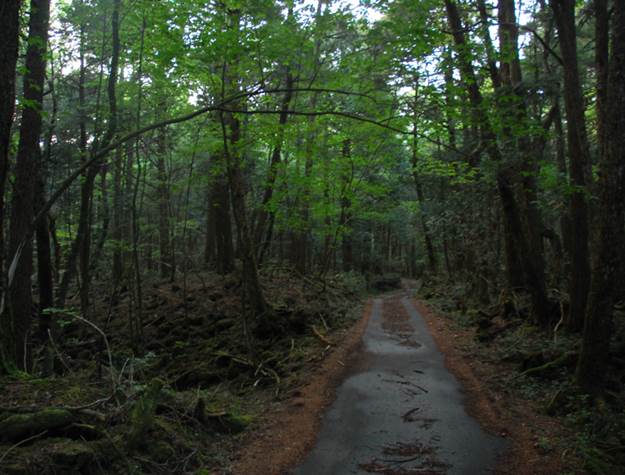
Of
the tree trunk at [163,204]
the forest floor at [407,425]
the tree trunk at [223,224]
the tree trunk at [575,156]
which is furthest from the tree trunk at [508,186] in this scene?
the tree trunk at [223,224]

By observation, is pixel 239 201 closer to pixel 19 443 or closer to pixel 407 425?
pixel 407 425

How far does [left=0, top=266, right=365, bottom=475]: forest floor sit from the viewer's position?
15.8 feet

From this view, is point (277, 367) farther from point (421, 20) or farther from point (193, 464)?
point (421, 20)

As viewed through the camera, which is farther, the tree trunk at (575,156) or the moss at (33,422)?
the tree trunk at (575,156)

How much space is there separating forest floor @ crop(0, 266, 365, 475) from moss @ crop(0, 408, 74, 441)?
1 centimetres

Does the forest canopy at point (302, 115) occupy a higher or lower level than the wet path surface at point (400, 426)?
higher

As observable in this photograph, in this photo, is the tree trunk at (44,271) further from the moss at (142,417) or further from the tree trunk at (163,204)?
the moss at (142,417)

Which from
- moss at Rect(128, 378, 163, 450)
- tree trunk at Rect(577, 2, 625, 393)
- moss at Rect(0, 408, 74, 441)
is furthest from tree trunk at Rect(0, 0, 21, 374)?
tree trunk at Rect(577, 2, 625, 393)

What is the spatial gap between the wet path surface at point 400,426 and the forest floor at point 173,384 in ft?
4.03

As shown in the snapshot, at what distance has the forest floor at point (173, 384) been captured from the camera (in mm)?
4812

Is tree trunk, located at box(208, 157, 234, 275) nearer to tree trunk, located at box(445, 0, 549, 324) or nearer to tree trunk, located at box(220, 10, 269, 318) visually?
tree trunk, located at box(220, 10, 269, 318)

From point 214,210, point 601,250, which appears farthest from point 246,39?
point 214,210

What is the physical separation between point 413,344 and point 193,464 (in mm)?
8095

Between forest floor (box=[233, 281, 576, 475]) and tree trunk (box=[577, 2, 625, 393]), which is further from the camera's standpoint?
tree trunk (box=[577, 2, 625, 393])
